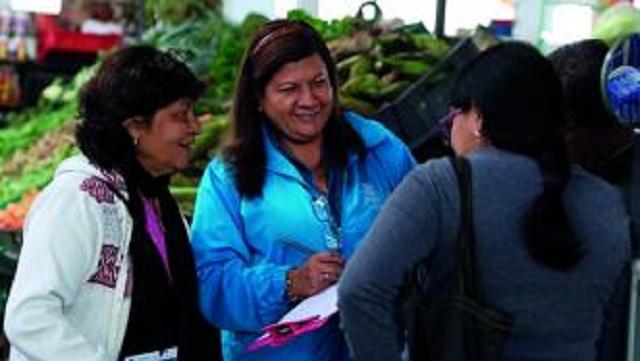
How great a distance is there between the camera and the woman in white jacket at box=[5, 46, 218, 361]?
1.94 metres

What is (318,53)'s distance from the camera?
2.28m

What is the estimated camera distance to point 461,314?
173cm

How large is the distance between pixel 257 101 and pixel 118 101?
353mm

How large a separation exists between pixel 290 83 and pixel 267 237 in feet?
1.18

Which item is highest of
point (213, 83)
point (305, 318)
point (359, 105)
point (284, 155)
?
point (284, 155)

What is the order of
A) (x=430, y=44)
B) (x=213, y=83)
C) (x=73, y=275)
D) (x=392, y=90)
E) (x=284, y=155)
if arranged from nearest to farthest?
(x=73, y=275), (x=284, y=155), (x=392, y=90), (x=430, y=44), (x=213, y=83)

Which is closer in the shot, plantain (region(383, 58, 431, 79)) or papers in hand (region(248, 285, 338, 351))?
papers in hand (region(248, 285, 338, 351))

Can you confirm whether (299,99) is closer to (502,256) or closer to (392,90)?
(502,256)

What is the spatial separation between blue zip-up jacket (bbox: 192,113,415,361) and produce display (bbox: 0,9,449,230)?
1301 millimetres

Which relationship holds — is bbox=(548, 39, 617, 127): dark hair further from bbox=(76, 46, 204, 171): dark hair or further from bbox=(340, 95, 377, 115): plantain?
bbox=(340, 95, 377, 115): plantain

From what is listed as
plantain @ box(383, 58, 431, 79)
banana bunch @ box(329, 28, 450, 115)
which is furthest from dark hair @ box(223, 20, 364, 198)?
plantain @ box(383, 58, 431, 79)

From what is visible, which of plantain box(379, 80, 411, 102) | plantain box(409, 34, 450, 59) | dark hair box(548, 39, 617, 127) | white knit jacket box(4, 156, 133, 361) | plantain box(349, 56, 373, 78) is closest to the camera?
white knit jacket box(4, 156, 133, 361)

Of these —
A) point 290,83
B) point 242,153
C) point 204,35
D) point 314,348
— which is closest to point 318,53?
point 290,83

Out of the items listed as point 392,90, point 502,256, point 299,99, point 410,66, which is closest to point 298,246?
point 299,99
